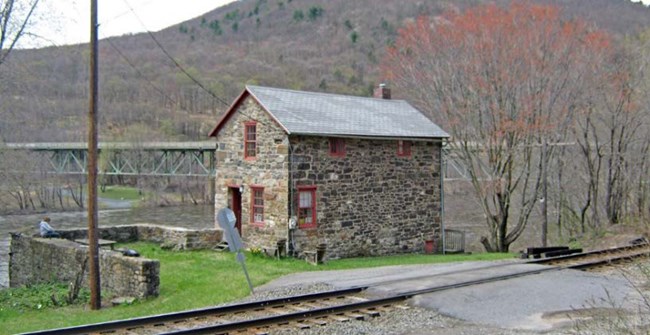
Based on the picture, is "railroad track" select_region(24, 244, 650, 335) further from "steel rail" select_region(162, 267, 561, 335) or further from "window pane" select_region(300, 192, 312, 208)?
"window pane" select_region(300, 192, 312, 208)

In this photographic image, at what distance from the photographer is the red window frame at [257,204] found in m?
22.8

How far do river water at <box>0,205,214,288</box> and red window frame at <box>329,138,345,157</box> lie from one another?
2238 cm

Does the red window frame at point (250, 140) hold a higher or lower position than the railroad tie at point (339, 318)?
higher

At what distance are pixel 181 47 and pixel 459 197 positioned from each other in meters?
149

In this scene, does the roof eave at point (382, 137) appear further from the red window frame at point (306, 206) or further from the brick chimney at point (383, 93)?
the brick chimney at point (383, 93)

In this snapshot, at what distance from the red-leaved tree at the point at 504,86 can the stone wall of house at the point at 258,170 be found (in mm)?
8509

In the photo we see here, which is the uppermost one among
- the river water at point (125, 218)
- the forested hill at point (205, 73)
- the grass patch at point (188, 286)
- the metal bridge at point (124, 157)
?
the forested hill at point (205, 73)

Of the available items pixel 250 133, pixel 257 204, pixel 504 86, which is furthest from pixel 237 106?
pixel 504 86

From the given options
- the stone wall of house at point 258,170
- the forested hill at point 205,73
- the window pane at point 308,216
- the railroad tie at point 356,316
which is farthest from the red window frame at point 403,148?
the forested hill at point 205,73

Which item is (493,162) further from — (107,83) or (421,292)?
(107,83)

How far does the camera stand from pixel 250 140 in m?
23.4

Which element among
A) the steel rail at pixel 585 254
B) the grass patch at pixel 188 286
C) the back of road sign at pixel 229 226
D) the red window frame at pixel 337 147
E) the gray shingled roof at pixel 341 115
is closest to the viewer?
the back of road sign at pixel 229 226

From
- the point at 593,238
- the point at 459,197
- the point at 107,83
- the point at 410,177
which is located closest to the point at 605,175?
the point at 593,238

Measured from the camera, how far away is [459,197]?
58.8 meters
